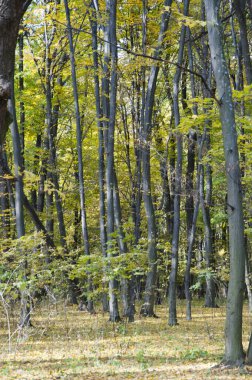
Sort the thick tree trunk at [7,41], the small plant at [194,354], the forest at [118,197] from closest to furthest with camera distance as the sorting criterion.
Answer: the thick tree trunk at [7,41] → the forest at [118,197] → the small plant at [194,354]

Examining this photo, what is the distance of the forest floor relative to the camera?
620 cm

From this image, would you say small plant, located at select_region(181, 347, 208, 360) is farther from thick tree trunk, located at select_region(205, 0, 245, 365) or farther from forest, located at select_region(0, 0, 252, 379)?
thick tree trunk, located at select_region(205, 0, 245, 365)

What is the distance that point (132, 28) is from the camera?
1566cm

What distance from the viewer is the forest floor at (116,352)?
620 cm

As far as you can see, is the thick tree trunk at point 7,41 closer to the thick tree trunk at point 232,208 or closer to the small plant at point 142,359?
the thick tree trunk at point 232,208

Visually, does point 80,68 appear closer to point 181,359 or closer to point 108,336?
point 108,336

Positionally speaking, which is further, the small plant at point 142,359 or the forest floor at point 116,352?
the small plant at point 142,359

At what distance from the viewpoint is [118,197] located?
544 inches

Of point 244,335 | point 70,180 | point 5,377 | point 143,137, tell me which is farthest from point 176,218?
point 70,180

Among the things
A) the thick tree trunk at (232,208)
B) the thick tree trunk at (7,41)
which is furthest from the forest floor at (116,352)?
the thick tree trunk at (7,41)

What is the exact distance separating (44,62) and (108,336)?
9.91m

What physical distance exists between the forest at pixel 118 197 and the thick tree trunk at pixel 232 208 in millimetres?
15

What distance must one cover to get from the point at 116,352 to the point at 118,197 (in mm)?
6270

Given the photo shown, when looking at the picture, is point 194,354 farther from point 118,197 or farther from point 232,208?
→ point 118,197
